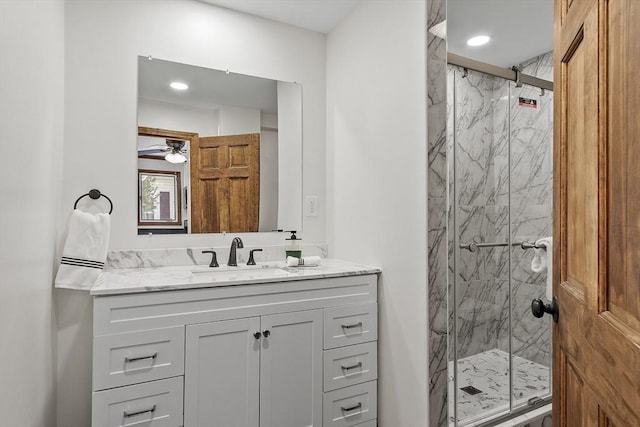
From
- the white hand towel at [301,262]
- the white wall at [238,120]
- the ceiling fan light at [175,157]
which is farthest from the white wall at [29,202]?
the white hand towel at [301,262]

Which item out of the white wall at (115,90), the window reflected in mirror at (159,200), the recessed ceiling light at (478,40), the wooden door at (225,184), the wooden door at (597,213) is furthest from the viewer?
the recessed ceiling light at (478,40)

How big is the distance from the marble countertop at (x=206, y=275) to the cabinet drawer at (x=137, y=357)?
18 cm

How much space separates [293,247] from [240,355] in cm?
75

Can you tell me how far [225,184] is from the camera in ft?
7.45

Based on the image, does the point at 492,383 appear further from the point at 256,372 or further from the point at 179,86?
the point at 179,86

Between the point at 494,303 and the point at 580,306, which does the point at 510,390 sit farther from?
the point at 580,306

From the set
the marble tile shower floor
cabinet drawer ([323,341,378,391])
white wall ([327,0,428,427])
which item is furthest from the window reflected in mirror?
the marble tile shower floor

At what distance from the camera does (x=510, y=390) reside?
225cm

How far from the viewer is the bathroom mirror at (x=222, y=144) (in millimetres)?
2104

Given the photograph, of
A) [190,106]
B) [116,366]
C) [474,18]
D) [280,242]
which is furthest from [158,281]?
[474,18]

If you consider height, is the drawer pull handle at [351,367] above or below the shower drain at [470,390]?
above

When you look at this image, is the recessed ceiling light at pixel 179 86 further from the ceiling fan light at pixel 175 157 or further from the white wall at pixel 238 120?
the ceiling fan light at pixel 175 157

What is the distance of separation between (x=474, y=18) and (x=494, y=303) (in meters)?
1.93

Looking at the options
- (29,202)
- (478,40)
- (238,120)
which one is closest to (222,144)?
(238,120)
